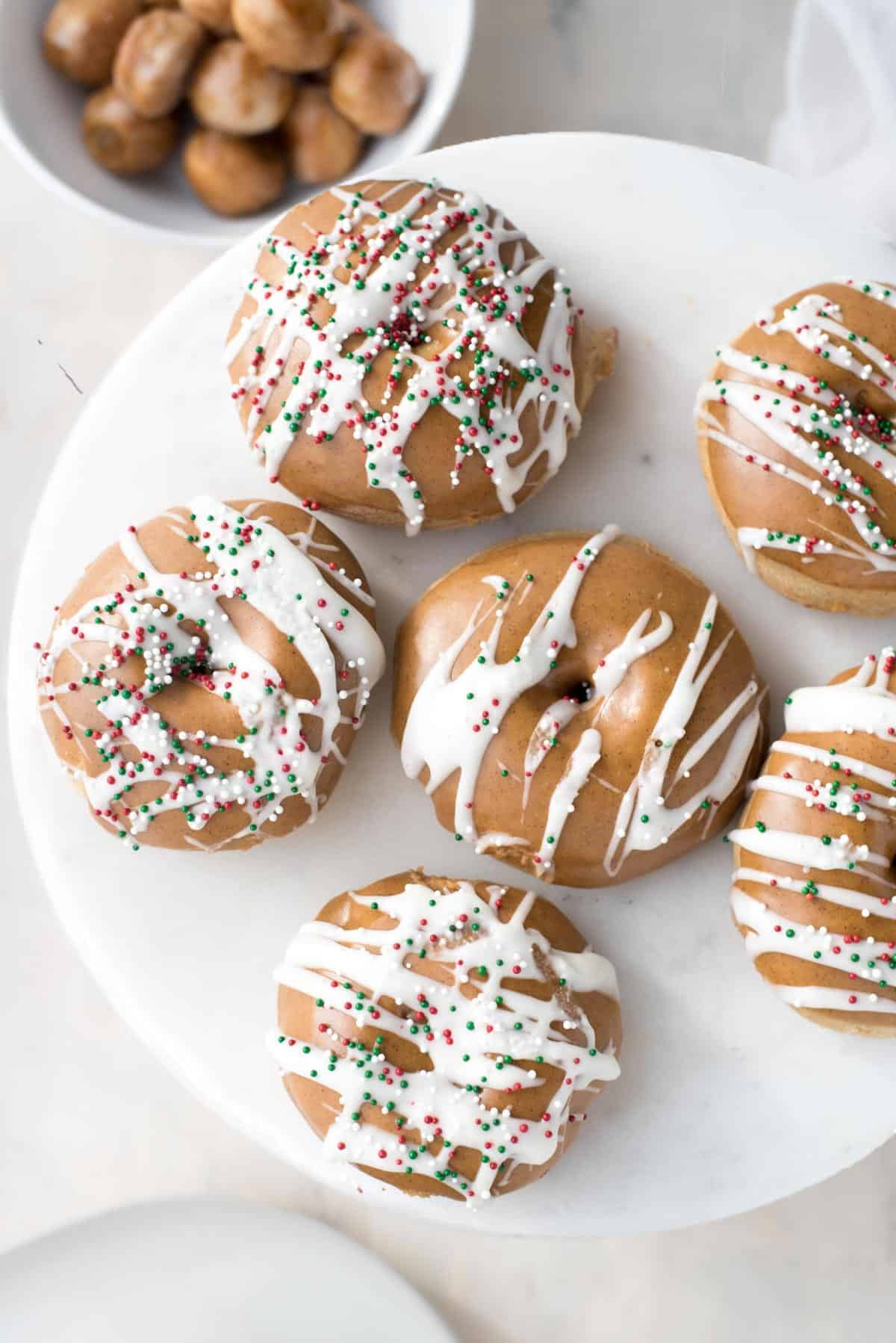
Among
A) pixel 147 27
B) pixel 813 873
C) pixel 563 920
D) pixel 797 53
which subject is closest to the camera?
pixel 813 873

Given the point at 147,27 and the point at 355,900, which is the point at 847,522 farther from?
the point at 147,27

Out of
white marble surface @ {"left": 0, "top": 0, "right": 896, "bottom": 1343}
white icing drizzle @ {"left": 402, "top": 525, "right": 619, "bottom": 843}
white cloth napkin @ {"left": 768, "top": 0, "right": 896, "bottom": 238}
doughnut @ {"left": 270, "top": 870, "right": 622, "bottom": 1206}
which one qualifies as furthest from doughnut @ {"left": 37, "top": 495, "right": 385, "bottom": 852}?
white cloth napkin @ {"left": 768, "top": 0, "right": 896, "bottom": 238}

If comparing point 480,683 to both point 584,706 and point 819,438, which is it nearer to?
point 584,706

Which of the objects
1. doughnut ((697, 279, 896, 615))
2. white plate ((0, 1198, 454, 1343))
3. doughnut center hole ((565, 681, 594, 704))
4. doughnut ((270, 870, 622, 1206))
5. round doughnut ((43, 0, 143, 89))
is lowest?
white plate ((0, 1198, 454, 1343))

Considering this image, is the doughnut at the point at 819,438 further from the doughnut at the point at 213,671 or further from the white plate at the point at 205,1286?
the white plate at the point at 205,1286

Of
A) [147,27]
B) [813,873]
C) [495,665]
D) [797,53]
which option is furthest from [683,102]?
[813,873]

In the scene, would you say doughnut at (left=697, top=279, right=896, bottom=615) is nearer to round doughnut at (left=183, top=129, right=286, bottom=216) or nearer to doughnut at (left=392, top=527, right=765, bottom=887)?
doughnut at (left=392, top=527, right=765, bottom=887)

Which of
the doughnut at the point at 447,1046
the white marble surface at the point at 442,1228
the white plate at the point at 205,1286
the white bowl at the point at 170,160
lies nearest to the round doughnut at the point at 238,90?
the white bowl at the point at 170,160
